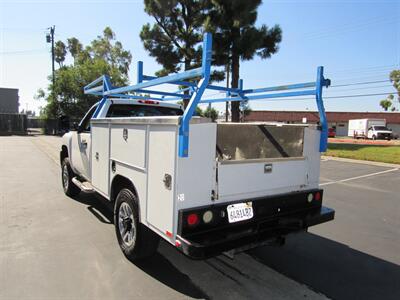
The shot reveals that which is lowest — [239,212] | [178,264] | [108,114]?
[178,264]

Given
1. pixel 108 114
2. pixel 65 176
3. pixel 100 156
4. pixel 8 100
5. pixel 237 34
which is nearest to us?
pixel 100 156

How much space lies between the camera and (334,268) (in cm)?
384

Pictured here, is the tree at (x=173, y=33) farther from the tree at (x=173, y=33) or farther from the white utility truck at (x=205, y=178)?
the white utility truck at (x=205, y=178)

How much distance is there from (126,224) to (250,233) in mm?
1609

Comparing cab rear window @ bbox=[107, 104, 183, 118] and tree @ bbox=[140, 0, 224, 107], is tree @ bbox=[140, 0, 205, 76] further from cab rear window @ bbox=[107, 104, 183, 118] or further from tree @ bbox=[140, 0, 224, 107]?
cab rear window @ bbox=[107, 104, 183, 118]

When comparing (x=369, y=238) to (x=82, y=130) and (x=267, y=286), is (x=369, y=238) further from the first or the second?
(x=82, y=130)

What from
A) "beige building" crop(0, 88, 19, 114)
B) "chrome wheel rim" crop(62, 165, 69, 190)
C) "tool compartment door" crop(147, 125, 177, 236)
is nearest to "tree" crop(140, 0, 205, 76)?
"chrome wheel rim" crop(62, 165, 69, 190)

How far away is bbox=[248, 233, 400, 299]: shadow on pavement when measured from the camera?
3.34m

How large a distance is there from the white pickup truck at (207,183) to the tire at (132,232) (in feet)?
0.04

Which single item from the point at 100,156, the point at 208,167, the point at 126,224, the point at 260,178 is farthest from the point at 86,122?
the point at 260,178

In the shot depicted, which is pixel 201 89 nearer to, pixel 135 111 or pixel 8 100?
pixel 135 111

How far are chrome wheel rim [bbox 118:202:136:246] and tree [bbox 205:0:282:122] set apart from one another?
16384 millimetres

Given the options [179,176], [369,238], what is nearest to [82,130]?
[179,176]

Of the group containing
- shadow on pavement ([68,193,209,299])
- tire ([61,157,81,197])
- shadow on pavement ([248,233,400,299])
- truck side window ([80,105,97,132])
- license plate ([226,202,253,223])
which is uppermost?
truck side window ([80,105,97,132])
